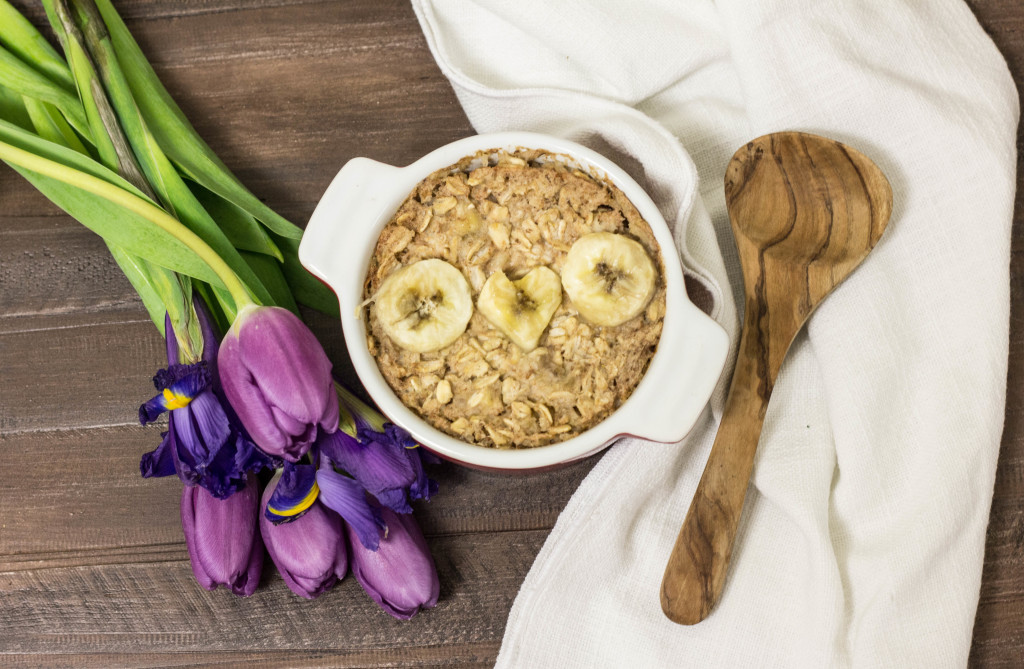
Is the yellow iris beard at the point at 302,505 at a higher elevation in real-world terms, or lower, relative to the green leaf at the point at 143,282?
lower

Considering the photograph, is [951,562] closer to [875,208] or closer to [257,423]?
[875,208]

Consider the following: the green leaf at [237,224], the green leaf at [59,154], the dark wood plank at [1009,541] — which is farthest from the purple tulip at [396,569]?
the dark wood plank at [1009,541]

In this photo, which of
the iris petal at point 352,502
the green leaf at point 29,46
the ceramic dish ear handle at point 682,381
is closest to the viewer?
the ceramic dish ear handle at point 682,381

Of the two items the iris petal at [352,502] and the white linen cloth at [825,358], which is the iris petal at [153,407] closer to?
the iris petal at [352,502]

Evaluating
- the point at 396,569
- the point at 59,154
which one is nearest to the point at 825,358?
the point at 396,569

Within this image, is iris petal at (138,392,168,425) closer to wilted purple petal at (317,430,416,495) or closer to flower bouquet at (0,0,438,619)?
flower bouquet at (0,0,438,619)

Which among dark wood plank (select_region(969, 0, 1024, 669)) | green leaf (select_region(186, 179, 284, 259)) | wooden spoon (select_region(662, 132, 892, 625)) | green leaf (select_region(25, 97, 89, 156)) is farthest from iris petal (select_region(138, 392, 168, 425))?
dark wood plank (select_region(969, 0, 1024, 669))

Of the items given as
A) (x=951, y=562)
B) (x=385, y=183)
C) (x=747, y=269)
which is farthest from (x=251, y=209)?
(x=951, y=562)
